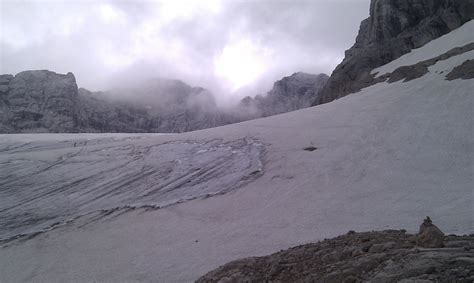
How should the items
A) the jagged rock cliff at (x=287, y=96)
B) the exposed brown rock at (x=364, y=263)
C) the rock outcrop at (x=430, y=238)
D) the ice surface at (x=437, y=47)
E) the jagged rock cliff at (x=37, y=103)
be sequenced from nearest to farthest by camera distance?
1. the exposed brown rock at (x=364, y=263)
2. the rock outcrop at (x=430, y=238)
3. the ice surface at (x=437, y=47)
4. the jagged rock cliff at (x=37, y=103)
5. the jagged rock cliff at (x=287, y=96)

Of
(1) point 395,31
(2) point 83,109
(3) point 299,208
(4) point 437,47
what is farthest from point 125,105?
(3) point 299,208

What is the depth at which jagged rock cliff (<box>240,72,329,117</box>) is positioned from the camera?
10156cm

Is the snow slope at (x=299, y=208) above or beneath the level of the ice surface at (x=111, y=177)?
beneath

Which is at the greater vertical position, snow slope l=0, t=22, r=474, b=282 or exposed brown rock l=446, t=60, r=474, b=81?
exposed brown rock l=446, t=60, r=474, b=81

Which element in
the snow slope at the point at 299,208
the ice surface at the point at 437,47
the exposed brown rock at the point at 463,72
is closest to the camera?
the snow slope at the point at 299,208

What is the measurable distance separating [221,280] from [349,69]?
3544 centimetres

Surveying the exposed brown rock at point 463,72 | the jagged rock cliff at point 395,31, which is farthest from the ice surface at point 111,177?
the jagged rock cliff at point 395,31

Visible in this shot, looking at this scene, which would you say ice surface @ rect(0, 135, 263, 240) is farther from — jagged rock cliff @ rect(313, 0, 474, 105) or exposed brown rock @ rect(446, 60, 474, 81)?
jagged rock cliff @ rect(313, 0, 474, 105)

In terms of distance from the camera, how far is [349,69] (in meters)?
39.4

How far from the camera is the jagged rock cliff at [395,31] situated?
3672 centimetres

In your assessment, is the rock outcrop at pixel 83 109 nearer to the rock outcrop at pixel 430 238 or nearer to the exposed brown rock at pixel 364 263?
the exposed brown rock at pixel 364 263

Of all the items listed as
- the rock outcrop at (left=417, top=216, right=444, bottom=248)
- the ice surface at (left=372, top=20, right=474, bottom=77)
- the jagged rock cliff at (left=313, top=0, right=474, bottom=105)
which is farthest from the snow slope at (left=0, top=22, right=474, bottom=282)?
the jagged rock cliff at (left=313, top=0, right=474, bottom=105)

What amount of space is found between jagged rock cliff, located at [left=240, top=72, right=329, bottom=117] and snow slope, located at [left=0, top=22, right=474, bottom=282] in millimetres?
80419

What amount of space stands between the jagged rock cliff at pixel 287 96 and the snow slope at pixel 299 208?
8042 cm
